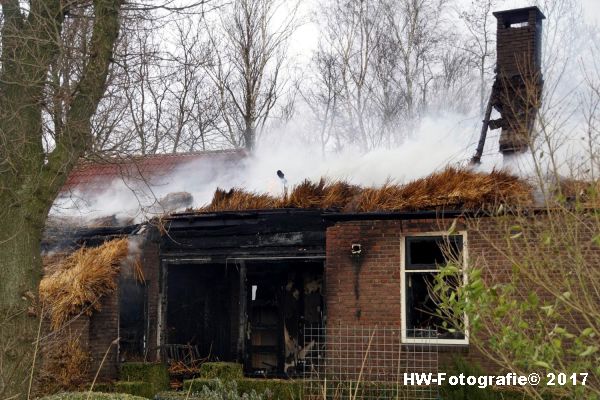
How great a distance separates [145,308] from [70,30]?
7211 millimetres

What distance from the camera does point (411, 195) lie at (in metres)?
12.9

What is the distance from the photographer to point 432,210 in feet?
41.7

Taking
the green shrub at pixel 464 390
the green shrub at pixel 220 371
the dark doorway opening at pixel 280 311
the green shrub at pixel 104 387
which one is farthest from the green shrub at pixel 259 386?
the green shrub at pixel 464 390

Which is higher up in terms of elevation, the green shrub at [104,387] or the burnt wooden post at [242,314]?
the burnt wooden post at [242,314]

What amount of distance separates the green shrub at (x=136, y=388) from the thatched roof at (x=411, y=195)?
342 cm

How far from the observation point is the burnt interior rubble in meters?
14.5

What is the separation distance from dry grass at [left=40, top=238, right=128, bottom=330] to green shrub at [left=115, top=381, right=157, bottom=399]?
4.65ft

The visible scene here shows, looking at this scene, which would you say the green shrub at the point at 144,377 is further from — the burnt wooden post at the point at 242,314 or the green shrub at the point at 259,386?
the burnt wooden post at the point at 242,314

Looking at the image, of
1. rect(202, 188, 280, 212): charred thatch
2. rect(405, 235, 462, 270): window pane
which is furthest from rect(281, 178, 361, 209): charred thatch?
rect(405, 235, 462, 270): window pane

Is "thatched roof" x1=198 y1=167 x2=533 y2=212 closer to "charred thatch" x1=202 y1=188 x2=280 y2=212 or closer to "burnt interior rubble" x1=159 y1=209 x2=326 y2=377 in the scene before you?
"charred thatch" x1=202 y1=188 x2=280 y2=212

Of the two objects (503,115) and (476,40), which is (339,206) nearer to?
(503,115)

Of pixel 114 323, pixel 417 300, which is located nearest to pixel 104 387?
pixel 114 323

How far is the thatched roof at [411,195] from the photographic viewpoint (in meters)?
12.3

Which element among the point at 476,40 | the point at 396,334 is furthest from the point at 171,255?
the point at 476,40
